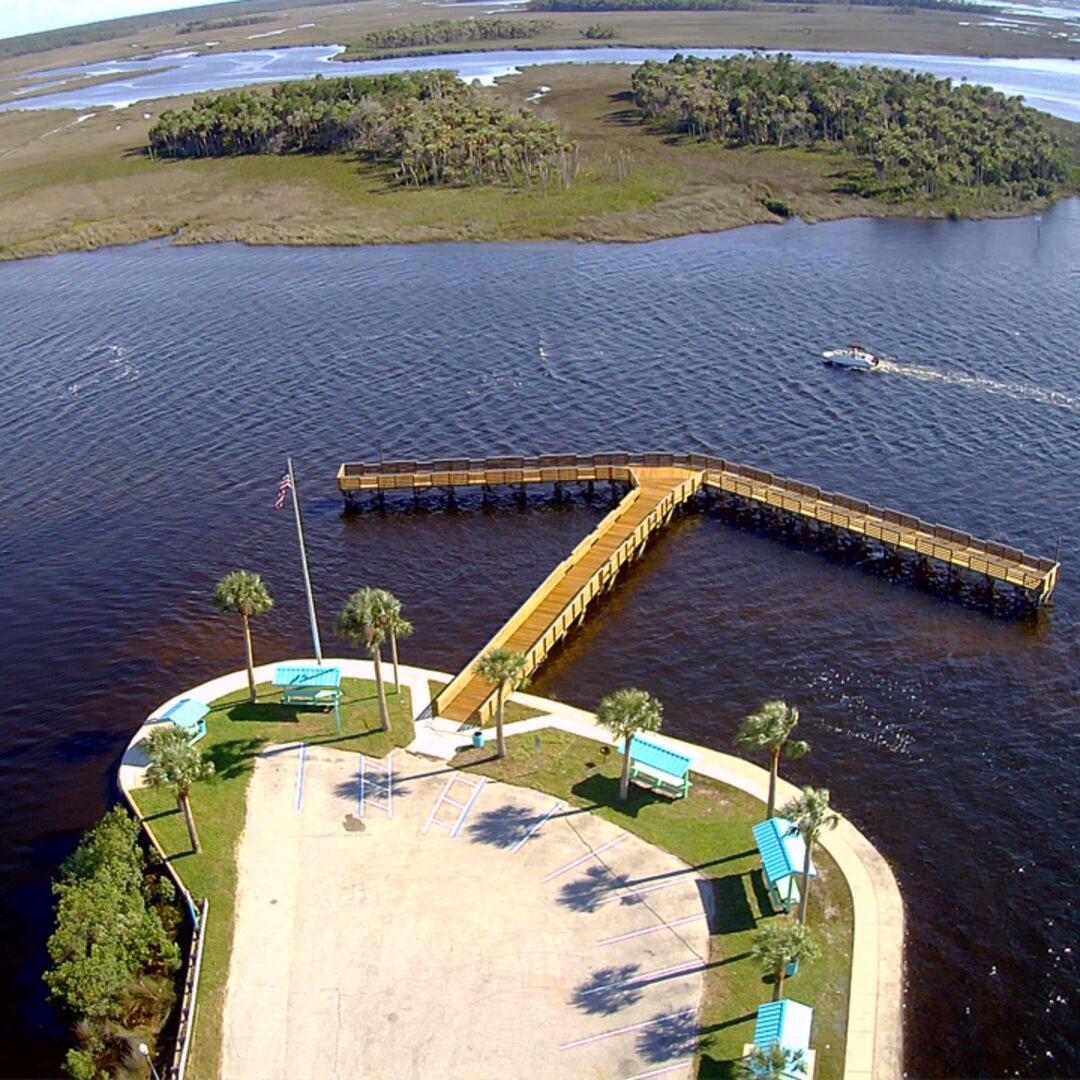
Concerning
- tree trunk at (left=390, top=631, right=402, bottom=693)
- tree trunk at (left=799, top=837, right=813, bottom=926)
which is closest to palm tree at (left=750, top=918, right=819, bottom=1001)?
tree trunk at (left=799, top=837, right=813, bottom=926)

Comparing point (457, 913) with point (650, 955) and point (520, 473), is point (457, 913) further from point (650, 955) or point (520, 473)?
point (520, 473)

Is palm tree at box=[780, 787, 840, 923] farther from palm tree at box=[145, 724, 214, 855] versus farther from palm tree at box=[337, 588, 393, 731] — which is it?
palm tree at box=[145, 724, 214, 855]

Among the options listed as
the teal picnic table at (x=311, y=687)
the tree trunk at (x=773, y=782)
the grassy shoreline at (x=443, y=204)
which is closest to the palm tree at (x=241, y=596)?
the teal picnic table at (x=311, y=687)

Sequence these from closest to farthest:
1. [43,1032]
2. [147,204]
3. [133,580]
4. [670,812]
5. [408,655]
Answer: [43,1032]
[670,812]
[408,655]
[133,580]
[147,204]

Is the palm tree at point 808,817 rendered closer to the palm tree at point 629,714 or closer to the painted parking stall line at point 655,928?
the painted parking stall line at point 655,928

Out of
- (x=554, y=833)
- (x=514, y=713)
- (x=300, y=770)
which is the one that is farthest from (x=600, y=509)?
(x=554, y=833)

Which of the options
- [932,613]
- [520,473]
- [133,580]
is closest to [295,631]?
[133,580]
